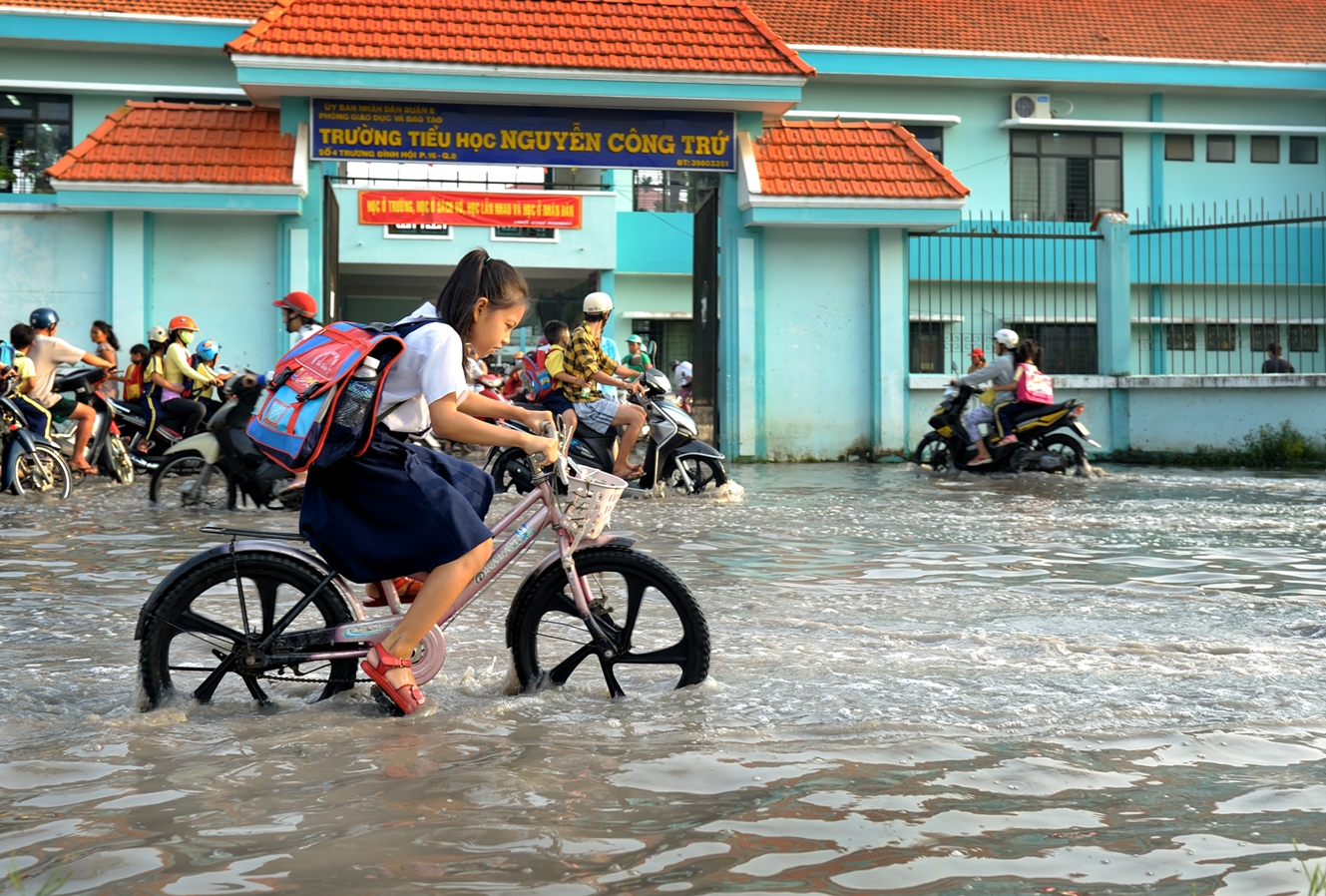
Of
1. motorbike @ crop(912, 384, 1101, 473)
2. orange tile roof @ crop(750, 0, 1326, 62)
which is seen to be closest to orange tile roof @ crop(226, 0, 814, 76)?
motorbike @ crop(912, 384, 1101, 473)

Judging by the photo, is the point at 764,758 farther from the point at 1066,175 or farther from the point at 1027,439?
the point at 1066,175

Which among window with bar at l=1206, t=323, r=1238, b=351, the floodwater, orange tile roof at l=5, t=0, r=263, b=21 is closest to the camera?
the floodwater

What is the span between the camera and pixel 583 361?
36.5 ft

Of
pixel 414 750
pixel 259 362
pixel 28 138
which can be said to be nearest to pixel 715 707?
pixel 414 750

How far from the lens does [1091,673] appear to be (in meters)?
4.75

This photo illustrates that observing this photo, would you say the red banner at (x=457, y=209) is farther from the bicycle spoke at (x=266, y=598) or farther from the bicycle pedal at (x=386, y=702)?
the bicycle pedal at (x=386, y=702)

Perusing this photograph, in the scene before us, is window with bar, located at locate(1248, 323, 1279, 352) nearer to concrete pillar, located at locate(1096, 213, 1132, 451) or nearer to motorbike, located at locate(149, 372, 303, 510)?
concrete pillar, located at locate(1096, 213, 1132, 451)

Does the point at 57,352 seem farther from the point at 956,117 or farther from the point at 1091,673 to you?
the point at 956,117

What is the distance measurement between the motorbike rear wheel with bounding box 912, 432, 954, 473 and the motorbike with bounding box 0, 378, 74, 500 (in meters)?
8.97

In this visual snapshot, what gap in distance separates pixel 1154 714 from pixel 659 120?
12478 mm

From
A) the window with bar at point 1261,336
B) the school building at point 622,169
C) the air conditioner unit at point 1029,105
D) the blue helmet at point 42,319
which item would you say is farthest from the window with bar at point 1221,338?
the blue helmet at point 42,319

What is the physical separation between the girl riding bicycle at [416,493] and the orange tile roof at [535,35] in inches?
447

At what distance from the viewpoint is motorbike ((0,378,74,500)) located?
1141 centimetres

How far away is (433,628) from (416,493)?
46 centimetres
